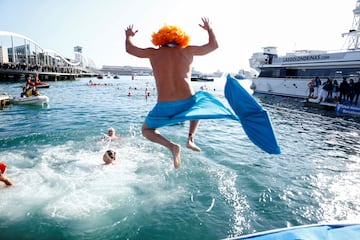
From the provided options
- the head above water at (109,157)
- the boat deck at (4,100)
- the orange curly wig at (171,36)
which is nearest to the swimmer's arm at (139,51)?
the orange curly wig at (171,36)


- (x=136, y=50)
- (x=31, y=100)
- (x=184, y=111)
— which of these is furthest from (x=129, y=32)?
(x=31, y=100)

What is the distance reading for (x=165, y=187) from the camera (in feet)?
20.1

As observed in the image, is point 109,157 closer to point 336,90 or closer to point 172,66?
point 172,66

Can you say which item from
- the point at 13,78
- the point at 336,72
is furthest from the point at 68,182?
the point at 13,78

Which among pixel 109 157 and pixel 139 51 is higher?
pixel 139 51

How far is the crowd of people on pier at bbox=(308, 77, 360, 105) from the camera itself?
20.3m

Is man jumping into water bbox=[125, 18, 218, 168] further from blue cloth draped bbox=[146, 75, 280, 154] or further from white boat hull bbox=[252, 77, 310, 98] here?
white boat hull bbox=[252, 77, 310, 98]

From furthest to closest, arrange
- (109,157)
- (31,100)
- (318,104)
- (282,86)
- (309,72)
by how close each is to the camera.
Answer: (282,86), (309,72), (318,104), (31,100), (109,157)

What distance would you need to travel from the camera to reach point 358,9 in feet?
104

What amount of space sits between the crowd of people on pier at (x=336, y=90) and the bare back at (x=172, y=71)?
21.6 metres

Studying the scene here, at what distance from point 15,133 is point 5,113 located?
5564mm

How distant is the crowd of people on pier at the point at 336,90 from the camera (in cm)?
2034

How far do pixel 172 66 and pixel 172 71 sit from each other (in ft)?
0.23

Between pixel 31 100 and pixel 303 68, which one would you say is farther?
pixel 303 68
